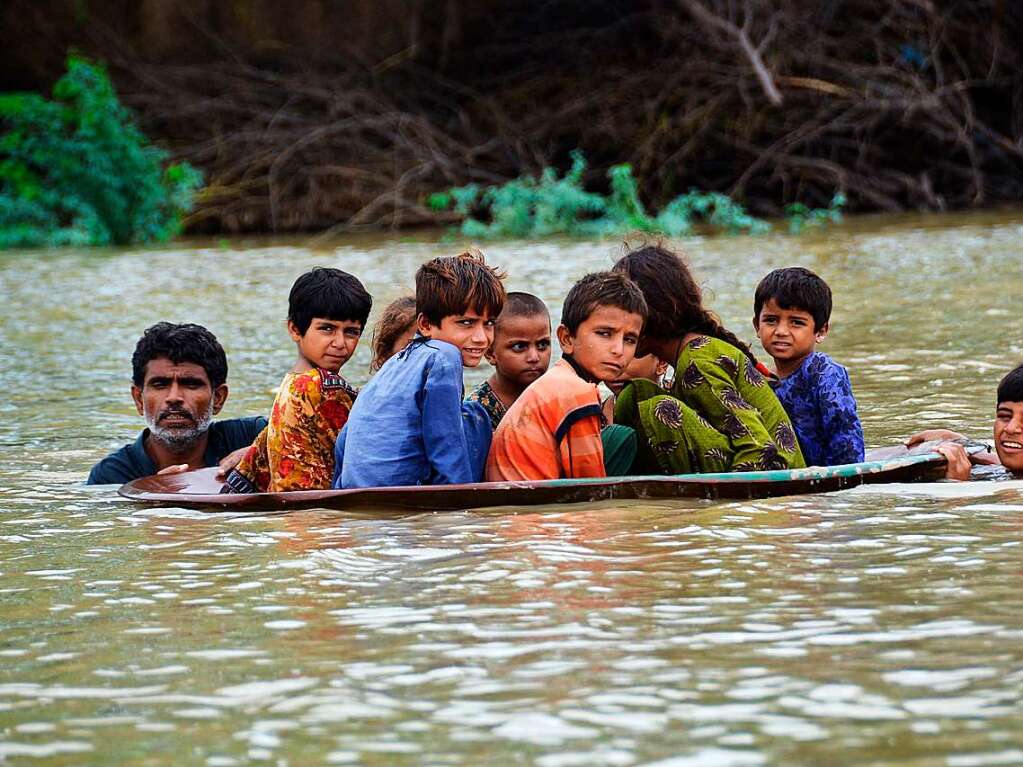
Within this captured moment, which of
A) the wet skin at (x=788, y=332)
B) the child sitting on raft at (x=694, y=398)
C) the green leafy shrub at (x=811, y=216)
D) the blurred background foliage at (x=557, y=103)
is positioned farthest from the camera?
the blurred background foliage at (x=557, y=103)

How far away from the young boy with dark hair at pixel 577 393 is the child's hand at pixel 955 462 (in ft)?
3.52

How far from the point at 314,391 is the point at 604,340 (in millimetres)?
949

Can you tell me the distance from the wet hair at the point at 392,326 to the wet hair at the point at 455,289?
0.65 m

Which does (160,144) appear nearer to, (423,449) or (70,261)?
(70,261)

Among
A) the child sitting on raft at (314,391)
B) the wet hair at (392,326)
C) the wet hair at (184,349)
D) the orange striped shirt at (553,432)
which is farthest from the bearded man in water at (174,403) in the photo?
the orange striped shirt at (553,432)

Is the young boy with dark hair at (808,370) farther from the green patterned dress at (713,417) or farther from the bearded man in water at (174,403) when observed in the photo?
the bearded man in water at (174,403)

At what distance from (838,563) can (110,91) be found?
16381 mm

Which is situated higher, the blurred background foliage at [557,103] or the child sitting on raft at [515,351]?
the blurred background foliage at [557,103]

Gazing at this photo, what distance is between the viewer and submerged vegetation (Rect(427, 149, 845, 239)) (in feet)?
55.5

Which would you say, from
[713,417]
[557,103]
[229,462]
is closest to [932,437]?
[713,417]

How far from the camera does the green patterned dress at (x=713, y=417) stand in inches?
197

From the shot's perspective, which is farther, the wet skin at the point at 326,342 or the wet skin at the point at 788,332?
the wet skin at the point at 788,332

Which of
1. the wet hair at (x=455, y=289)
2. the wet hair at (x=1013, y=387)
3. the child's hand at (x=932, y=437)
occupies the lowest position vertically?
the child's hand at (x=932, y=437)

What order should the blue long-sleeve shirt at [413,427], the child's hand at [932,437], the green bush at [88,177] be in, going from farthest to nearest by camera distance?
the green bush at [88,177]
the child's hand at [932,437]
the blue long-sleeve shirt at [413,427]
